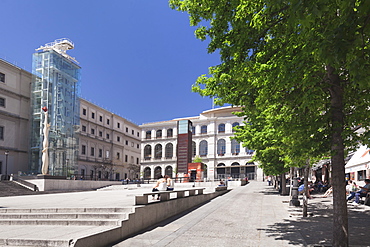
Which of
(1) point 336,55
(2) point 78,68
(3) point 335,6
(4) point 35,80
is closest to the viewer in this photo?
(1) point 336,55

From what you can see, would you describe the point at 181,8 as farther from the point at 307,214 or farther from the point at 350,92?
the point at 307,214

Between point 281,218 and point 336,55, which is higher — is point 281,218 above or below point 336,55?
below

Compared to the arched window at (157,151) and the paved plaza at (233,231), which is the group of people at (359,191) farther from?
the arched window at (157,151)

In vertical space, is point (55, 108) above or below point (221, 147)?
above

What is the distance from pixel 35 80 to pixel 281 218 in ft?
162

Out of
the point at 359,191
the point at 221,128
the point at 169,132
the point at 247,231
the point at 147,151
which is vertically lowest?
the point at 247,231

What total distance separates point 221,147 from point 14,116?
53.4 metres

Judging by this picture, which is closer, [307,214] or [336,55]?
[336,55]

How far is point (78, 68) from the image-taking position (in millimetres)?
57281

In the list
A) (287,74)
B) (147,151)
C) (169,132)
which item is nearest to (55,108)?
(169,132)

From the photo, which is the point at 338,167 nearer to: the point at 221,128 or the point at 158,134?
the point at 221,128

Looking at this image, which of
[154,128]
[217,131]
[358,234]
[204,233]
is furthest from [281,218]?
[154,128]

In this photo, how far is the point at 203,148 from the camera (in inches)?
3487

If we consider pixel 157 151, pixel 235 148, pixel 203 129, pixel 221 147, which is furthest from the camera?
pixel 157 151
